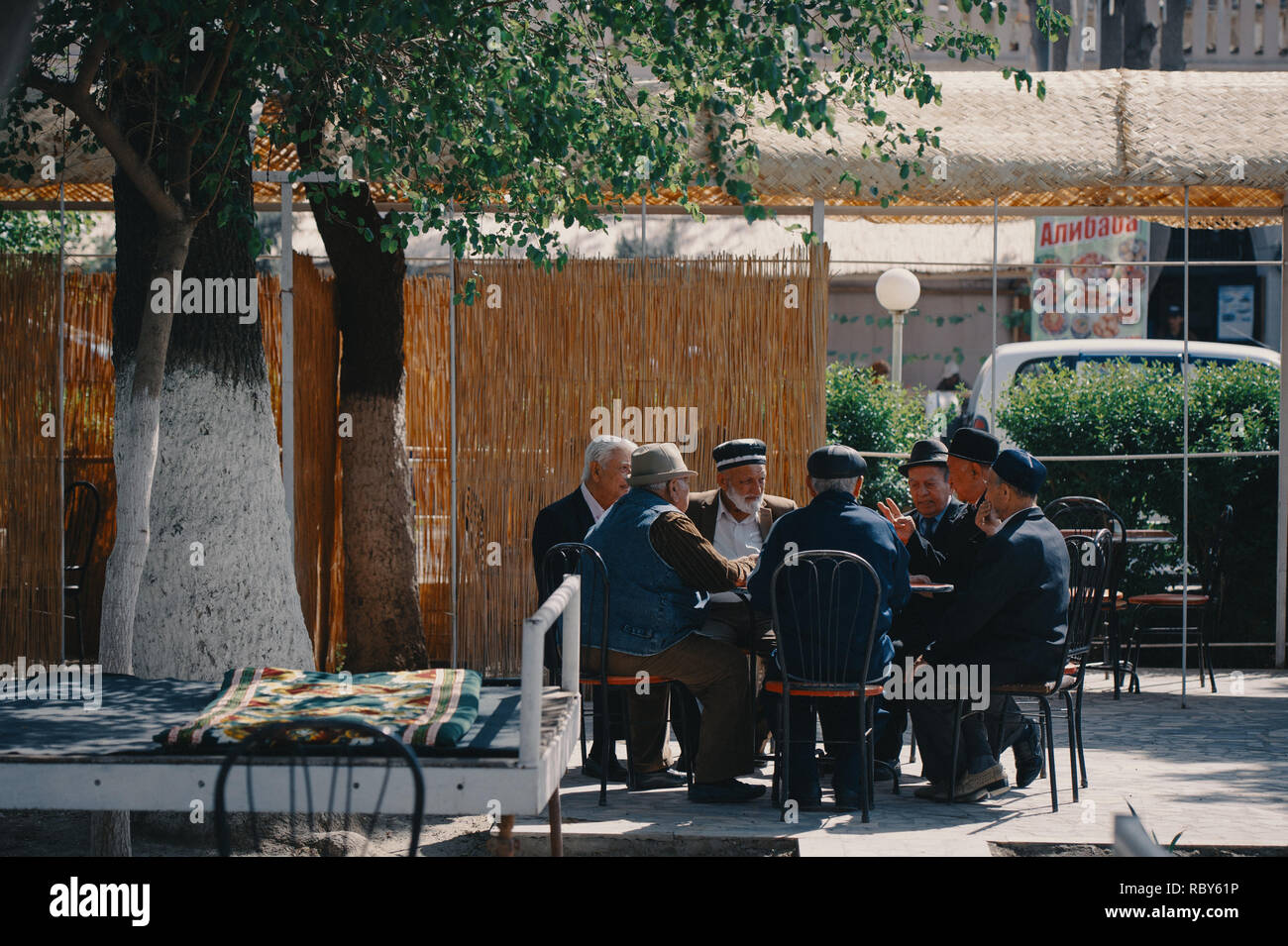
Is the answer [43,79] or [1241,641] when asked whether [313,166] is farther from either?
[1241,641]

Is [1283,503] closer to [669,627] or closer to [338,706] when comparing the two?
[669,627]

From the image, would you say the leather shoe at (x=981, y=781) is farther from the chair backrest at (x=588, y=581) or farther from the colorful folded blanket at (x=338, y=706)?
the colorful folded blanket at (x=338, y=706)

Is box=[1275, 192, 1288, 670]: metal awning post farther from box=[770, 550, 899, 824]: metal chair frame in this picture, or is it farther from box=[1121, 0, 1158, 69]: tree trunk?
box=[1121, 0, 1158, 69]: tree trunk

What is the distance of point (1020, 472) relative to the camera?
6.23 meters

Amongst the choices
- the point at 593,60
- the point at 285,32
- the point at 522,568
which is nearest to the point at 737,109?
the point at 593,60

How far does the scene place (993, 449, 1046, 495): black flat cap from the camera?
622 cm

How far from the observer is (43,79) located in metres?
5.86

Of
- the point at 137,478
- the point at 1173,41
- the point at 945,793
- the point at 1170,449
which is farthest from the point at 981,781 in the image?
the point at 1173,41

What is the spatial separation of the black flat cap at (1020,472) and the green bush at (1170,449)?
3.74 meters

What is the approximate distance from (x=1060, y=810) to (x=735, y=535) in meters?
2.03

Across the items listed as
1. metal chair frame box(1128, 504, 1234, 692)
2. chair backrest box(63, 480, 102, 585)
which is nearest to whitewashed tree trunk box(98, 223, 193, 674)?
chair backrest box(63, 480, 102, 585)

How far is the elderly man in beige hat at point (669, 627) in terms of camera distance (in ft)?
20.5

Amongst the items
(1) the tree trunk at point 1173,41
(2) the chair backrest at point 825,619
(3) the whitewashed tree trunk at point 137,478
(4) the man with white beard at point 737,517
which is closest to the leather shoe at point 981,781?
(2) the chair backrest at point 825,619
